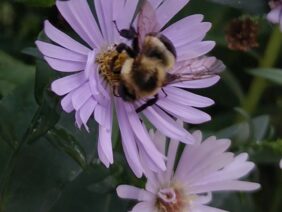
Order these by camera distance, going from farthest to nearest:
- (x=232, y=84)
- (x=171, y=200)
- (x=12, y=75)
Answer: (x=232, y=84) → (x=12, y=75) → (x=171, y=200)

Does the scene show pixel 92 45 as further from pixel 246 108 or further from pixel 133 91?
pixel 246 108

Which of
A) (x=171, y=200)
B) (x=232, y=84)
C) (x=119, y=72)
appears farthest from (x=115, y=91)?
(x=232, y=84)

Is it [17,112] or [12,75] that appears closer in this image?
[17,112]

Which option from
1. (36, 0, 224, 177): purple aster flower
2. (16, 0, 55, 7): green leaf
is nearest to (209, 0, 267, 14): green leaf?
(36, 0, 224, 177): purple aster flower

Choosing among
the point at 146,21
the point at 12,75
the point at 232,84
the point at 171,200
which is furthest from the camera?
the point at 232,84

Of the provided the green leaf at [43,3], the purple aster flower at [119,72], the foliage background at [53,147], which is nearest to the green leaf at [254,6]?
the foliage background at [53,147]

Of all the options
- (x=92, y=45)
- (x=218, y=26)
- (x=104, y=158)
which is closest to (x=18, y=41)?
(x=218, y=26)

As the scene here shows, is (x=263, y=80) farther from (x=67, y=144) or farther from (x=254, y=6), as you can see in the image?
(x=67, y=144)

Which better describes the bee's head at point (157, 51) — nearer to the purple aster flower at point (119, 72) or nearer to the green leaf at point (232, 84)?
the purple aster flower at point (119, 72)
